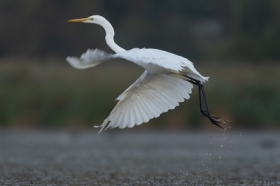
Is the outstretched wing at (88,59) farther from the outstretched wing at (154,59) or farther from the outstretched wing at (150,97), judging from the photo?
the outstretched wing at (150,97)

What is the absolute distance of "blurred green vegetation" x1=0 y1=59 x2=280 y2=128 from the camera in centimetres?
1862

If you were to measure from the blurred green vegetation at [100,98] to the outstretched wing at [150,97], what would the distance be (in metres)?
8.05

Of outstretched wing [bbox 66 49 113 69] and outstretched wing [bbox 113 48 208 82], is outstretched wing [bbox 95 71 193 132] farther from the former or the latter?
outstretched wing [bbox 66 49 113 69]

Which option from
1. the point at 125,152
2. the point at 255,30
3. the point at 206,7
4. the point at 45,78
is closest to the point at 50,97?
the point at 45,78

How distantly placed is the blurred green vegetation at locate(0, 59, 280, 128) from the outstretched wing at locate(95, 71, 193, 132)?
805 centimetres

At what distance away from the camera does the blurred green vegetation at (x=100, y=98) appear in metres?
18.6

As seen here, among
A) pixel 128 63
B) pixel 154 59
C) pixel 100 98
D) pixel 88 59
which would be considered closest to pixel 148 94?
pixel 154 59

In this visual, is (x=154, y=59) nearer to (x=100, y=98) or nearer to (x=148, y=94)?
(x=148, y=94)

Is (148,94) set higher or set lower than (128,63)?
lower

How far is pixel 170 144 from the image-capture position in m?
17.4

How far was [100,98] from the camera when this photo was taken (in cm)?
1906

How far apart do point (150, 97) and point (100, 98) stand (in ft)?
28.9

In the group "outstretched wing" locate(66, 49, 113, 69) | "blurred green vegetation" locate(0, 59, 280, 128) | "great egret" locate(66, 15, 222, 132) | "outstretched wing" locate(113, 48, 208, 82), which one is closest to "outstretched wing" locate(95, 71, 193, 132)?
"great egret" locate(66, 15, 222, 132)

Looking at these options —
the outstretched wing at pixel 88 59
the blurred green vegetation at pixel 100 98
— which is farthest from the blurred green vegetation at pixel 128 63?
the outstretched wing at pixel 88 59
